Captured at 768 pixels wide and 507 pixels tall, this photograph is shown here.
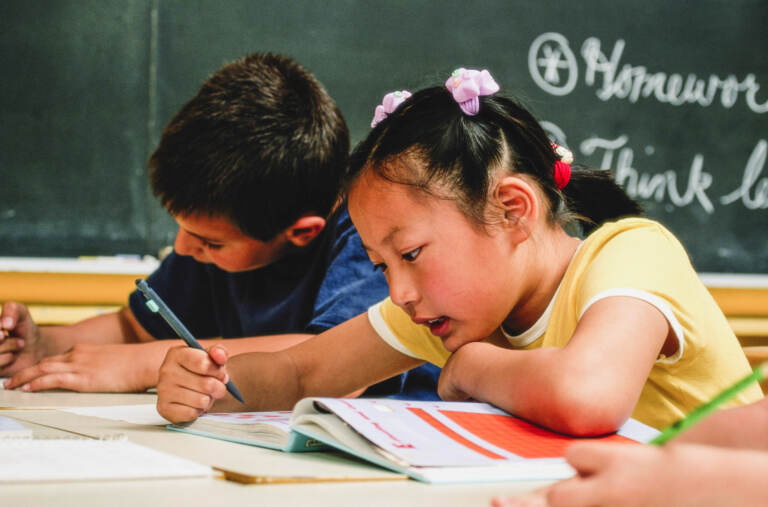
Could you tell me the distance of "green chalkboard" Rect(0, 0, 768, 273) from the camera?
1.95m

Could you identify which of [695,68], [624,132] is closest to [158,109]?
[624,132]

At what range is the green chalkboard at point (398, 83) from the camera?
1.95 m

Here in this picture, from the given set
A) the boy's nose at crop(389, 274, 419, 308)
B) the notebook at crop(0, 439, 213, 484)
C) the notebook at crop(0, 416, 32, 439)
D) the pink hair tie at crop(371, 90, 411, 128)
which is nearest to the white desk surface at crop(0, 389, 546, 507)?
the notebook at crop(0, 439, 213, 484)

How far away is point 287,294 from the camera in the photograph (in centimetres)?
149

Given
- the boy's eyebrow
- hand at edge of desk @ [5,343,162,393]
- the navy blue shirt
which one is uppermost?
the boy's eyebrow

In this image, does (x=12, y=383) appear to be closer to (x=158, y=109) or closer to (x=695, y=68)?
(x=158, y=109)

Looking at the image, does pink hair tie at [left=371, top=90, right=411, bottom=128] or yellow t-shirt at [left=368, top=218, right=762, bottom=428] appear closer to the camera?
yellow t-shirt at [left=368, top=218, right=762, bottom=428]

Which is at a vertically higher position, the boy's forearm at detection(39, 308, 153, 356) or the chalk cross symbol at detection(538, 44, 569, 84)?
the chalk cross symbol at detection(538, 44, 569, 84)

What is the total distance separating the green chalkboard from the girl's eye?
3.83 feet

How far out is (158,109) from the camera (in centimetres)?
200

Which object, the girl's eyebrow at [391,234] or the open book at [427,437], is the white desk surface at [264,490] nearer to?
the open book at [427,437]

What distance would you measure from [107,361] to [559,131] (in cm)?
139

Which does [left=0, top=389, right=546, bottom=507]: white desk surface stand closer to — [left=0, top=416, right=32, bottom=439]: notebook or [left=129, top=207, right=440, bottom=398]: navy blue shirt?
[left=0, top=416, right=32, bottom=439]: notebook

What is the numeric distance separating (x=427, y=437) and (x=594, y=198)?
1.89ft
